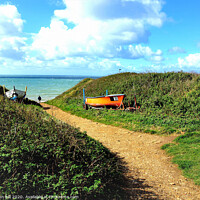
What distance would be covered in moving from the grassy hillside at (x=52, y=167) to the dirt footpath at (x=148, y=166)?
3.18 feet

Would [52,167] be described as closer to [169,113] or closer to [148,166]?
[148,166]

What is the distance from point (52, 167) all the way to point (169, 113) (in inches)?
479

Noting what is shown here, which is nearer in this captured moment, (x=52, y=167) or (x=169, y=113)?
(x=52, y=167)

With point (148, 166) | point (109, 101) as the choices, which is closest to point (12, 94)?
point (109, 101)

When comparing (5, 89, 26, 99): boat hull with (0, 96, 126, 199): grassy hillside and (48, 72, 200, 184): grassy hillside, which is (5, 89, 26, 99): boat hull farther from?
(0, 96, 126, 199): grassy hillside

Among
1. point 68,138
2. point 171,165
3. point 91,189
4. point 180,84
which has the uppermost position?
point 180,84

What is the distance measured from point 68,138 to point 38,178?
164cm

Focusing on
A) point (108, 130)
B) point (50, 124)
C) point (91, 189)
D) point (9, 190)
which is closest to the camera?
point (9, 190)

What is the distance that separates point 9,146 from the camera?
5.00 metres

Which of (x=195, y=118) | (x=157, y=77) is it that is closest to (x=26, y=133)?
(x=195, y=118)

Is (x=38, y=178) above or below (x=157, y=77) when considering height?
below

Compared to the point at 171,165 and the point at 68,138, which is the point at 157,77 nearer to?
the point at 171,165

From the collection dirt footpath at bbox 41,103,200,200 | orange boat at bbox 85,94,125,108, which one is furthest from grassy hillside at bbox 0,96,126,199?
orange boat at bbox 85,94,125,108

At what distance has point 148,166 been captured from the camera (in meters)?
7.48
